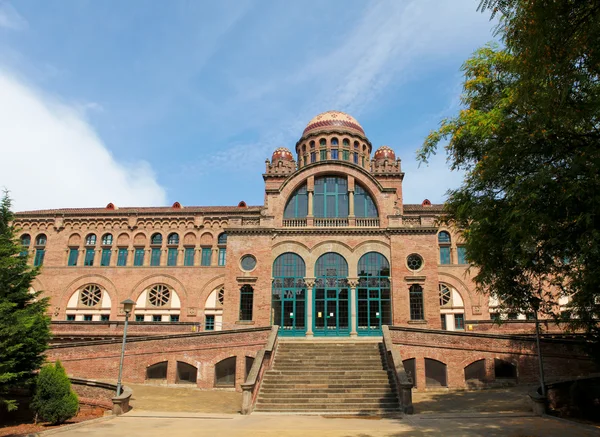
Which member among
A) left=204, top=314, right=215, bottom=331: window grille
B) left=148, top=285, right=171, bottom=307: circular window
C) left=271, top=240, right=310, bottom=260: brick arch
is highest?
left=271, top=240, right=310, bottom=260: brick arch

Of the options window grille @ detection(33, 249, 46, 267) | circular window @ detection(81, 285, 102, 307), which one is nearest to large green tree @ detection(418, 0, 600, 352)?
circular window @ detection(81, 285, 102, 307)

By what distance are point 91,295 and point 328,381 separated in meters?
26.3

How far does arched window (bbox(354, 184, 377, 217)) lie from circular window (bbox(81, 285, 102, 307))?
75.6 ft

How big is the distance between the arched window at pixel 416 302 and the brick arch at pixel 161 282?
61.5 ft

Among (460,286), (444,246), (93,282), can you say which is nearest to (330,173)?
(444,246)

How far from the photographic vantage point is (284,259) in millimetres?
31188

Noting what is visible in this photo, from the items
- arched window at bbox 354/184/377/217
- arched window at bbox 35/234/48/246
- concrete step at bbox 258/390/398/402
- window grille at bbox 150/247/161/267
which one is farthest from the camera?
arched window at bbox 35/234/48/246

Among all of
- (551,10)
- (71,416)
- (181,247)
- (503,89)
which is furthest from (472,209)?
(181,247)

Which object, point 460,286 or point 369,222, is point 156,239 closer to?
point 369,222

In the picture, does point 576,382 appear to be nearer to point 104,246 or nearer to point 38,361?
point 38,361

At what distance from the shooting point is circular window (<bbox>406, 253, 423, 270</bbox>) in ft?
100

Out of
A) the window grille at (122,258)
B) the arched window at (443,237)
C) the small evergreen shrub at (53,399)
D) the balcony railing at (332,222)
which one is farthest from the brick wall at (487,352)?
the window grille at (122,258)

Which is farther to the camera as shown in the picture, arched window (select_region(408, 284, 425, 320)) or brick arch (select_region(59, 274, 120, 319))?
brick arch (select_region(59, 274, 120, 319))

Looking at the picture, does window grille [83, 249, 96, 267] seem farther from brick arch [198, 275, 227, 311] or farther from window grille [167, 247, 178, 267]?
brick arch [198, 275, 227, 311]
